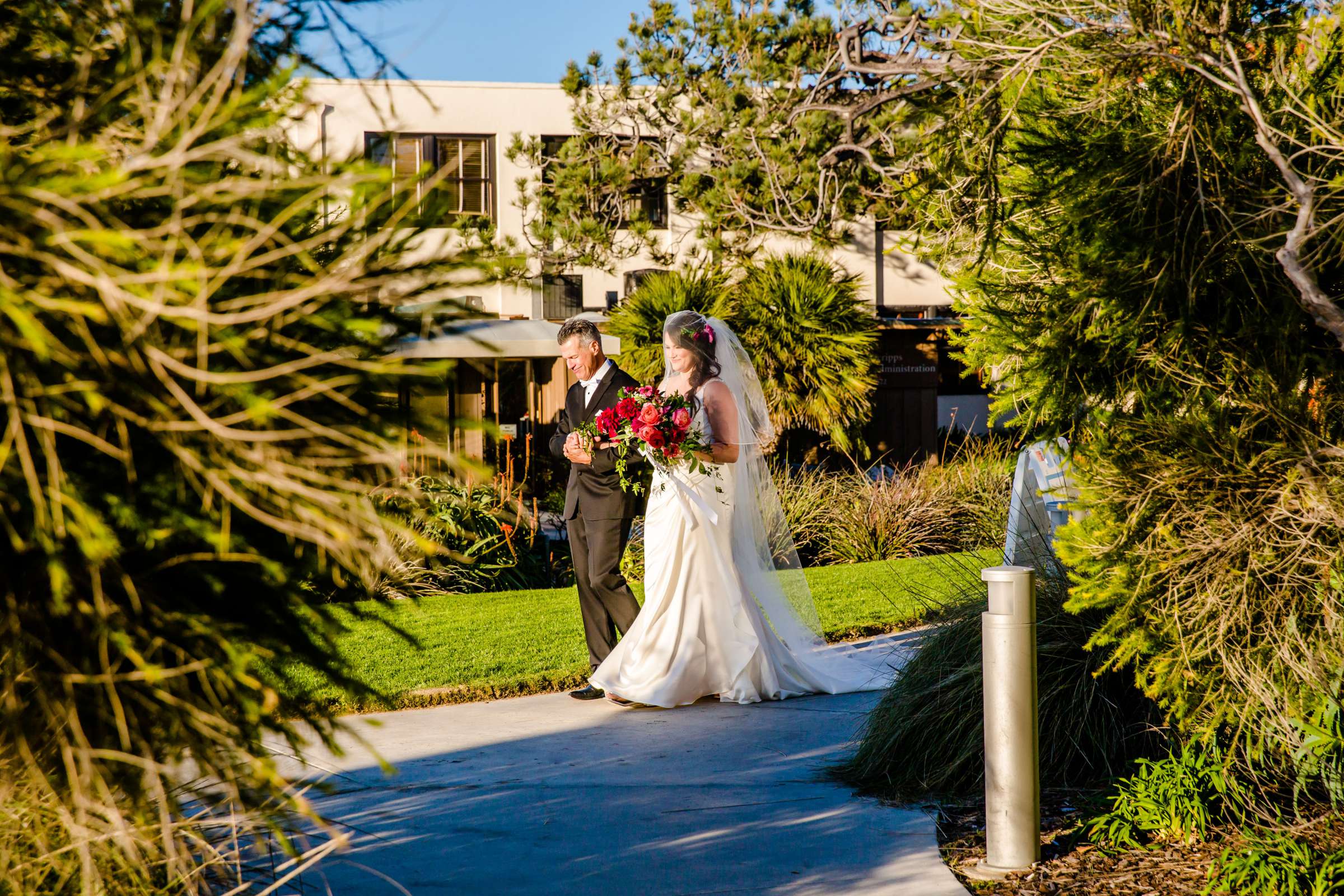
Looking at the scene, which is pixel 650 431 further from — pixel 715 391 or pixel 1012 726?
pixel 1012 726

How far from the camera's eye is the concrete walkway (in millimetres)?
4125

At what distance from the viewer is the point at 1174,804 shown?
4.27 m

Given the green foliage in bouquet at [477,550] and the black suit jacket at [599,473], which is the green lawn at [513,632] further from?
the black suit jacket at [599,473]

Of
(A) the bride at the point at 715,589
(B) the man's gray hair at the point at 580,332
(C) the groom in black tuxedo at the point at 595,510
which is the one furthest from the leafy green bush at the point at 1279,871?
(B) the man's gray hair at the point at 580,332

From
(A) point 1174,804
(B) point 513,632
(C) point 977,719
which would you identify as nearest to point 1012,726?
(A) point 1174,804

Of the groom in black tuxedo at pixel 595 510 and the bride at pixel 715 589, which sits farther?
the groom in black tuxedo at pixel 595 510

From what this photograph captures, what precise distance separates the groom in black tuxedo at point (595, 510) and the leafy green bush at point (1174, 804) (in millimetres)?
3489

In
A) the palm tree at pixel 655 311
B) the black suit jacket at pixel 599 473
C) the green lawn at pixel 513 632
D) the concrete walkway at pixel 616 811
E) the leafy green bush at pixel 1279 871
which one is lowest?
the green lawn at pixel 513 632

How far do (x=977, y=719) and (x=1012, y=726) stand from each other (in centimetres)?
110

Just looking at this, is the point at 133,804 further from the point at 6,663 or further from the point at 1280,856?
the point at 1280,856

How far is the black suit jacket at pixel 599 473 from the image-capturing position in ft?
24.0

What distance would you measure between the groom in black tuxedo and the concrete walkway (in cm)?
76

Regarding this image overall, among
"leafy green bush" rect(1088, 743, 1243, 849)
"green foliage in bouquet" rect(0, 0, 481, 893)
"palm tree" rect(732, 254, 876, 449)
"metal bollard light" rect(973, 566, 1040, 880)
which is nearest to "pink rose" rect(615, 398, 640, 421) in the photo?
"metal bollard light" rect(973, 566, 1040, 880)

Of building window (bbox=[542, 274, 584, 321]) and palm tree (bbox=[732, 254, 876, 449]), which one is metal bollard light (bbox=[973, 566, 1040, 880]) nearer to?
palm tree (bbox=[732, 254, 876, 449])
